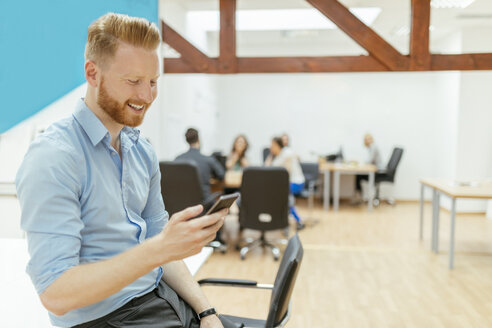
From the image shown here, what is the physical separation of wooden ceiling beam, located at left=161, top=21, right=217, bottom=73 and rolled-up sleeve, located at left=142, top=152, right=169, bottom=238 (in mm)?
3438

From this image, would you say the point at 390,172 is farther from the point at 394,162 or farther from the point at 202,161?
the point at 202,161

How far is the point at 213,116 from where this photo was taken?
26.8 feet

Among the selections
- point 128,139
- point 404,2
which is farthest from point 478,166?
point 128,139

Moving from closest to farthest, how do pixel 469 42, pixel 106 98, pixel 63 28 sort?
pixel 106 98 → pixel 63 28 → pixel 469 42

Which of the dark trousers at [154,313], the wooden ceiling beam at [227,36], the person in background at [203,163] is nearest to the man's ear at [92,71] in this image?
the dark trousers at [154,313]

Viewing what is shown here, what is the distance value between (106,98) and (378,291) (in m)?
3.13

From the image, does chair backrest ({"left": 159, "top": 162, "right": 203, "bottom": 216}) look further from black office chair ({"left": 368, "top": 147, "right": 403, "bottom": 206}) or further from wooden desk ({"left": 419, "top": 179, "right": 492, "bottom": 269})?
black office chair ({"left": 368, "top": 147, "right": 403, "bottom": 206})

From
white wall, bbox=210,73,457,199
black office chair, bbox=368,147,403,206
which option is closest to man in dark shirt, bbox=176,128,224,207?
white wall, bbox=210,73,457,199

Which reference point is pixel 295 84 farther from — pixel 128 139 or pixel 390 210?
pixel 128 139

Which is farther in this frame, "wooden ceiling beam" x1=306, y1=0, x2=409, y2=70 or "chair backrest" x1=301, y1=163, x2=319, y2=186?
"chair backrest" x1=301, y1=163, x2=319, y2=186

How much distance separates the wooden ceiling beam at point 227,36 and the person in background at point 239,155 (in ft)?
4.46

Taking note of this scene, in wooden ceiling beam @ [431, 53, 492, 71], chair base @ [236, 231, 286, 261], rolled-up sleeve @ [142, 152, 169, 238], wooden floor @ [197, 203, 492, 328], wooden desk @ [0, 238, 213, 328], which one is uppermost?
wooden ceiling beam @ [431, 53, 492, 71]

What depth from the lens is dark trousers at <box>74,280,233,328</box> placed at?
1.08 meters

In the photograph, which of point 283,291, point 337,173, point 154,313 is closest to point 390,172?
point 337,173
